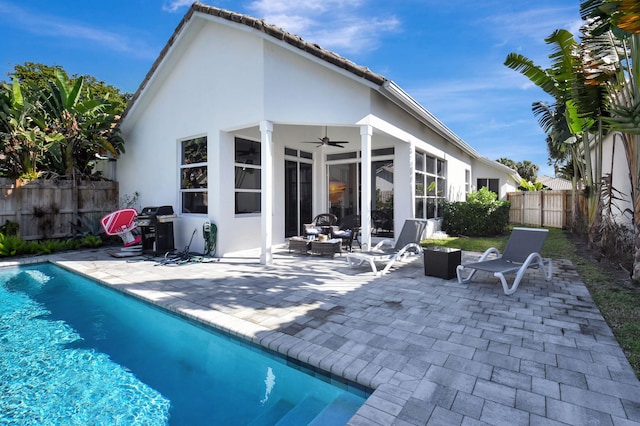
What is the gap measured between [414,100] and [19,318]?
10.8m

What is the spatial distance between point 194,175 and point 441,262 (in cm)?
814

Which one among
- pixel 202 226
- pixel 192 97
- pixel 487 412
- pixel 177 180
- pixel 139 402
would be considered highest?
pixel 192 97

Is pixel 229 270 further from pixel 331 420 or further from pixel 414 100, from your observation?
pixel 414 100

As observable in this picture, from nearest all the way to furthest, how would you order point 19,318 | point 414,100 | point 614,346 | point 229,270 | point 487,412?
point 487,412, point 614,346, point 19,318, point 229,270, point 414,100

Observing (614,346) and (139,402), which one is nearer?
(139,402)

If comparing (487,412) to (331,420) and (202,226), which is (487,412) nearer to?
(331,420)

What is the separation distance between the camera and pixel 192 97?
35.8 feet

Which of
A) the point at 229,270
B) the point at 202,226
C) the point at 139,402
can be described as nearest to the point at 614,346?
the point at 139,402

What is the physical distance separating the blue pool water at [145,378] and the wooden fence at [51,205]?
26.3ft

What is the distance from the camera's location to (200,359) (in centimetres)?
437

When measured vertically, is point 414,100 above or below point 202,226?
above

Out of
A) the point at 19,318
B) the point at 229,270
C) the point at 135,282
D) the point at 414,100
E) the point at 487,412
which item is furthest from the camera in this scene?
the point at 414,100

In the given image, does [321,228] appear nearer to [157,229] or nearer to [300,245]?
[300,245]

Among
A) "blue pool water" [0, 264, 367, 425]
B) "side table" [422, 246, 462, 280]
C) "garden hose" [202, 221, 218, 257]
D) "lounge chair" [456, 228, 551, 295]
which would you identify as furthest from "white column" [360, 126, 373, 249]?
"blue pool water" [0, 264, 367, 425]
